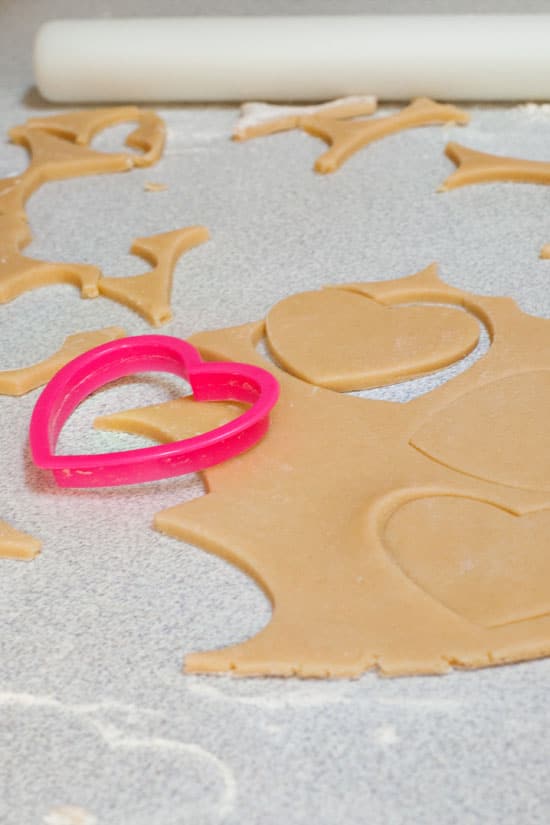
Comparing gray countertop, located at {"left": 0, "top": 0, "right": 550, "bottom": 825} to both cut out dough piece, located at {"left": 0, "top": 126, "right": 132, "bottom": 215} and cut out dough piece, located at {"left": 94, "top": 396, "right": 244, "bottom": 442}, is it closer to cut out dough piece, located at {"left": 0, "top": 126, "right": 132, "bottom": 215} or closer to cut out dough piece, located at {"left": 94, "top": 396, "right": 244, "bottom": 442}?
cut out dough piece, located at {"left": 94, "top": 396, "right": 244, "bottom": 442}

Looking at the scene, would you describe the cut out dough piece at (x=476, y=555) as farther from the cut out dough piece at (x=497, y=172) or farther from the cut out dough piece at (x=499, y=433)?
the cut out dough piece at (x=497, y=172)

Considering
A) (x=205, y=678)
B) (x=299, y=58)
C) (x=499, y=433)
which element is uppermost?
(x=299, y=58)

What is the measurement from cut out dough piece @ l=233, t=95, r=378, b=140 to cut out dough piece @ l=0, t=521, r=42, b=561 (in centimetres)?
84

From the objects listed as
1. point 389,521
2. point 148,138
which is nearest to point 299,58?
point 148,138

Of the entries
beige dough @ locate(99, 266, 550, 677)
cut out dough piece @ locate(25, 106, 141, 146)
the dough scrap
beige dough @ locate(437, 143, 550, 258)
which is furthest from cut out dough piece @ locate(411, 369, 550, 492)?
cut out dough piece @ locate(25, 106, 141, 146)

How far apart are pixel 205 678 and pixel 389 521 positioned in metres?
0.19

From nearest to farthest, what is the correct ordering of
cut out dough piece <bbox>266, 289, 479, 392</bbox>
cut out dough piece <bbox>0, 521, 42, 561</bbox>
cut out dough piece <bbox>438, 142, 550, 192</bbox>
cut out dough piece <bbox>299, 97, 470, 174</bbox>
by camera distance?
cut out dough piece <bbox>0, 521, 42, 561</bbox>, cut out dough piece <bbox>266, 289, 479, 392</bbox>, cut out dough piece <bbox>438, 142, 550, 192</bbox>, cut out dough piece <bbox>299, 97, 470, 174</bbox>

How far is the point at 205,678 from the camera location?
2.41ft

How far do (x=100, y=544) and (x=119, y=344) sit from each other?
0.22 metres

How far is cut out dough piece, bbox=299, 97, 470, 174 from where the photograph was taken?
1.43 metres

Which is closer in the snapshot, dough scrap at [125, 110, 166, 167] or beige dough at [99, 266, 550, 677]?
beige dough at [99, 266, 550, 677]

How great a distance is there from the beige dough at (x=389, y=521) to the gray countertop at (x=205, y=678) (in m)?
0.02

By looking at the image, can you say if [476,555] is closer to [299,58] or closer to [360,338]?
[360,338]

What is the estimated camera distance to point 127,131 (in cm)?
157
